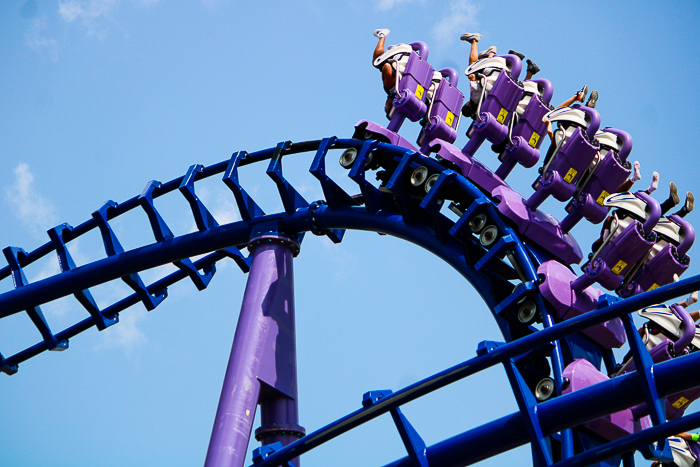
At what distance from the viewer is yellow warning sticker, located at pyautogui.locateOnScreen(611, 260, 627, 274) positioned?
600 cm

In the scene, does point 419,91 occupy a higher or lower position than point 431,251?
higher

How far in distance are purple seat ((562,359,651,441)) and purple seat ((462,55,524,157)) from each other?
8.07 feet

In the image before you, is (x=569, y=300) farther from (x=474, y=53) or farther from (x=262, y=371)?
(x=474, y=53)

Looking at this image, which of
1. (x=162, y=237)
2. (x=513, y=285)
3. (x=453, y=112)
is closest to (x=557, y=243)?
(x=513, y=285)

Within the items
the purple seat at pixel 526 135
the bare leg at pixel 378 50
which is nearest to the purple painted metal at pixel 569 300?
the purple seat at pixel 526 135

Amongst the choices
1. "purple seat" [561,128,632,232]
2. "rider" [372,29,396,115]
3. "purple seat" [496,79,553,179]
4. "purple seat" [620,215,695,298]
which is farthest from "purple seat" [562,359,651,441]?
"rider" [372,29,396,115]

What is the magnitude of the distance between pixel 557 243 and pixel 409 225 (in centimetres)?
120

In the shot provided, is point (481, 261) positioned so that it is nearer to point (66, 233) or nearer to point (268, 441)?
point (268, 441)

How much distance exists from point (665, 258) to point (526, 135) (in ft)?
5.52

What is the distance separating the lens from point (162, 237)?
8.25m

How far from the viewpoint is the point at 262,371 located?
6.16 meters

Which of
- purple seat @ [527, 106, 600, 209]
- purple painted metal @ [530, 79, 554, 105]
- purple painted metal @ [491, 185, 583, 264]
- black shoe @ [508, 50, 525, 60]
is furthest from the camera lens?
black shoe @ [508, 50, 525, 60]

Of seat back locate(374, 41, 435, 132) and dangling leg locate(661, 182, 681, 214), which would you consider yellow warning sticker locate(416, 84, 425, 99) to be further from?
dangling leg locate(661, 182, 681, 214)

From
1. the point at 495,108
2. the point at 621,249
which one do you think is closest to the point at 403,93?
the point at 495,108
